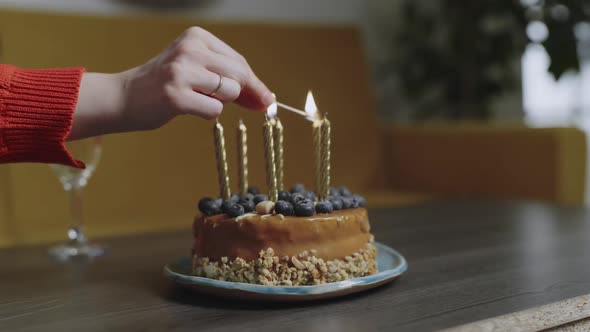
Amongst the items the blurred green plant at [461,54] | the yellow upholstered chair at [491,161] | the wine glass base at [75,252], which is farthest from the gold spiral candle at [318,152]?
the blurred green plant at [461,54]

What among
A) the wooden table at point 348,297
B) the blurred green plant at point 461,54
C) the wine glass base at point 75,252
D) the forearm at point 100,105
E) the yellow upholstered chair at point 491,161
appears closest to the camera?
the wooden table at point 348,297

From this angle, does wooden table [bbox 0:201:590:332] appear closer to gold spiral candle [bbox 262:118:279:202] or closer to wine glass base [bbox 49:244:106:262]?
wine glass base [bbox 49:244:106:262]

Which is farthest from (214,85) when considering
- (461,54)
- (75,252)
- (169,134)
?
(461,54)

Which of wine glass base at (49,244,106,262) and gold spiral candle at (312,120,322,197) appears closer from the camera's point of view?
gold spiral candle at (312,120,322,197)

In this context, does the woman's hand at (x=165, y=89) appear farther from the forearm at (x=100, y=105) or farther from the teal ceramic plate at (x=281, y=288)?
the teal ceramic plate at (x=281, y=288)

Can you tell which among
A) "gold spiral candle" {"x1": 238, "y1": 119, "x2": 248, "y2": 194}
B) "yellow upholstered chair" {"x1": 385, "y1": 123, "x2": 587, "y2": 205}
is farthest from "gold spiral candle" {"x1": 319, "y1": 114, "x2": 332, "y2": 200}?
"yellow upholstered chair" {"x1": 385, "y1": 123, "x2": 587, "y2": 205}
